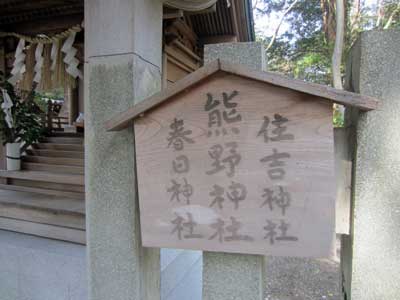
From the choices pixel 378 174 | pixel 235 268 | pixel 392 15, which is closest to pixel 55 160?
pixel 235 268

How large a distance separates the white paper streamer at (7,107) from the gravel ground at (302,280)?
142 inches

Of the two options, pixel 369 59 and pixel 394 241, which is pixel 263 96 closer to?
pixel 369 59

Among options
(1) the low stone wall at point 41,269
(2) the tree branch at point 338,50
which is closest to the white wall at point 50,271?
(1) the low stone wall at point 41,269

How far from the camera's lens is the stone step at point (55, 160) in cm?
306

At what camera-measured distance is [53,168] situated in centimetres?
306

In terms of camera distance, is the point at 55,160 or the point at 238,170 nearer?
the point at 238,170

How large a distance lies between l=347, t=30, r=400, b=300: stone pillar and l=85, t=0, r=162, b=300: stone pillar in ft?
3.25

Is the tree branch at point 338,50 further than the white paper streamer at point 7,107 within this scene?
Yes

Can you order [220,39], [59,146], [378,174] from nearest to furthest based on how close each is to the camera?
[378,174]
[59,146]
[220,39]

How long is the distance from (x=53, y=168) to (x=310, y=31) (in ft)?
40.8

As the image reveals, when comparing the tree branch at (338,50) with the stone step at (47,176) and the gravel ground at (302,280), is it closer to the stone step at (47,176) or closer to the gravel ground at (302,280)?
the gravel ground at (302,280)

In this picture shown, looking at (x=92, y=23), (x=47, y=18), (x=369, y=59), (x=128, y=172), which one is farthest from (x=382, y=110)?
(x=47, y=18)

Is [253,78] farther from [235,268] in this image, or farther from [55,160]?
[55,160]

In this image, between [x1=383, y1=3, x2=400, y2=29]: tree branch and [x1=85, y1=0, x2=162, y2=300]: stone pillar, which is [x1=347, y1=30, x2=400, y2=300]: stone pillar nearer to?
[x1=85, y1=0, x2=162, y2=300]: stone pillar
